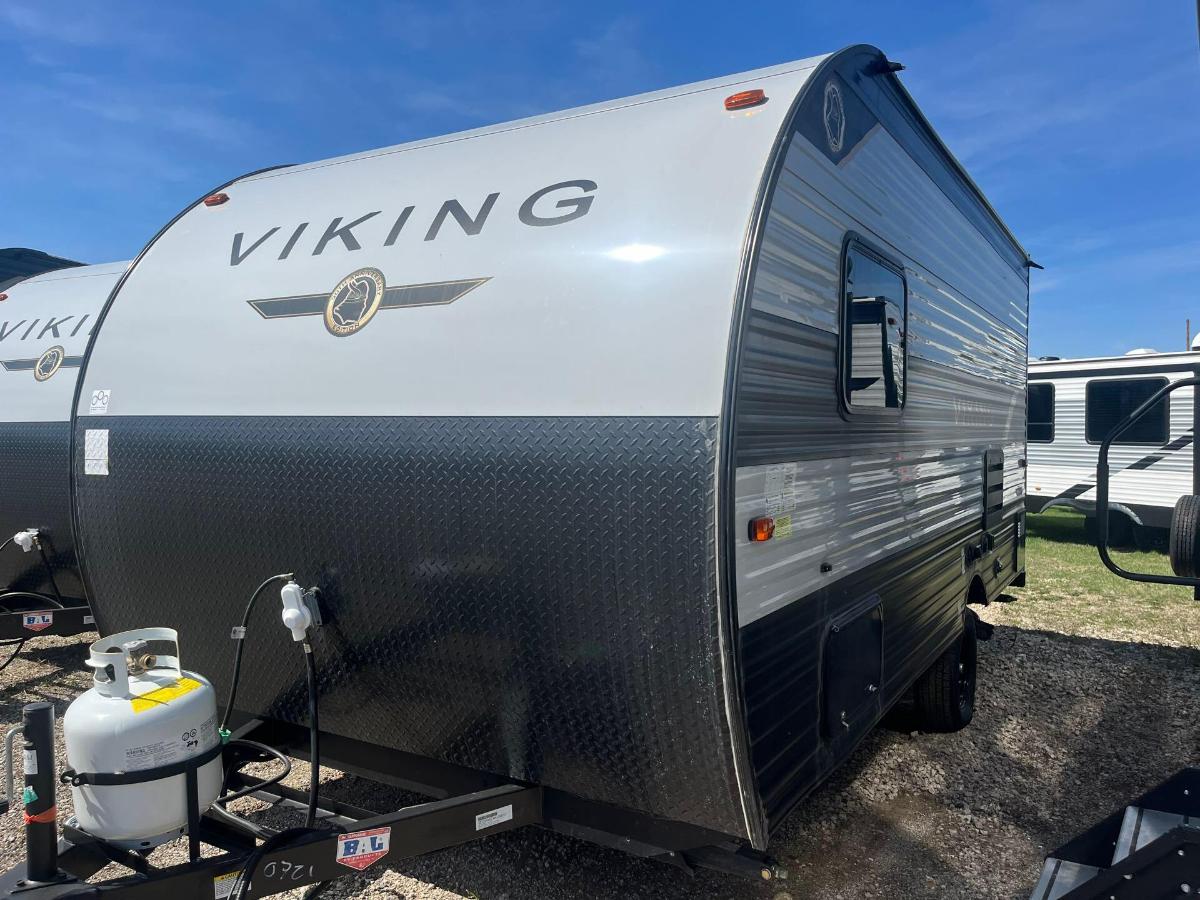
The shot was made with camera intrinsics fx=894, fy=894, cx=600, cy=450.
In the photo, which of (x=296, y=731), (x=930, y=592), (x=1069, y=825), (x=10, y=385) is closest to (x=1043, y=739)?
(x=1069, y=825)

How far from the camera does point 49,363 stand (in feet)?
20.0

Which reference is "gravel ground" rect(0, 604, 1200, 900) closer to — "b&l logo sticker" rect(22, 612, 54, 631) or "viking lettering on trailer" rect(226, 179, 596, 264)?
"b&l logo sticker" rect(22, 612, 54, 631)

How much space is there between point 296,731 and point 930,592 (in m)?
3.13

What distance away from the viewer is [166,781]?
270 centimetres

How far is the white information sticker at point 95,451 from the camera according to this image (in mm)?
3787

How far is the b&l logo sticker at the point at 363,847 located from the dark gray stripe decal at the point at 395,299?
66.9 inches

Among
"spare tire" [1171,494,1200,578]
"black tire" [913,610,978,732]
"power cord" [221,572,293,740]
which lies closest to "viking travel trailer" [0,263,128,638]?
"power cord" [221,572,293,740]

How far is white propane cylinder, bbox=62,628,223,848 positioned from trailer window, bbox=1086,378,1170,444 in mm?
12790

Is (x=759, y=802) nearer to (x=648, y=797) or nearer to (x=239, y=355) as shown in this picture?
(x=648, y=797)

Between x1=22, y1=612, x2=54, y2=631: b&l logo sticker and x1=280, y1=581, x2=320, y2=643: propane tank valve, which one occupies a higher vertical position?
x1=280, y1=581, x2=320, y2=643: propane tank valve

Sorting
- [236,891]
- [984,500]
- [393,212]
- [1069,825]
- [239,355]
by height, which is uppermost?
[393,212]

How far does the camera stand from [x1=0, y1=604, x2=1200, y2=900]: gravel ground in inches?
146

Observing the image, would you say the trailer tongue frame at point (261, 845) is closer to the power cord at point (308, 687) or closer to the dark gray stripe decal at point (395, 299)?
the power cord at point (308, 687)

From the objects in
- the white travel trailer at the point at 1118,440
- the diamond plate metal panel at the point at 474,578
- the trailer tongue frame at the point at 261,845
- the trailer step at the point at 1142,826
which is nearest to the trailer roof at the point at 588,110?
the diamond plate metal panel at the point at 474,578
